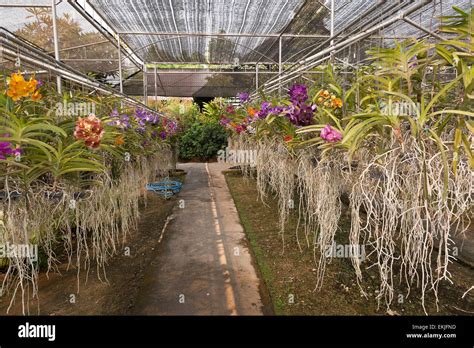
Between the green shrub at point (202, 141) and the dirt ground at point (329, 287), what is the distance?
20.4 ft

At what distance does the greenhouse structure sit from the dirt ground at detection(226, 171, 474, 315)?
0.01 metres

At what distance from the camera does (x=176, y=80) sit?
345 inches

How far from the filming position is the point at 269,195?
13.7 feet

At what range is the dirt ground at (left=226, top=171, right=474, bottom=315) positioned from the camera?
5.03ft

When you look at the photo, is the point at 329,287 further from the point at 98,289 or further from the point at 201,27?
the point at 201,27

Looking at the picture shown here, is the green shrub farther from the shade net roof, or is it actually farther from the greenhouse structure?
the greenhouse structure

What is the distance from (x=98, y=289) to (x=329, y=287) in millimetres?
1315

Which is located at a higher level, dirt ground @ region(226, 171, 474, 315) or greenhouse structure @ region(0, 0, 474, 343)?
greenhouse structure @ region(0, 0, 474, 343)

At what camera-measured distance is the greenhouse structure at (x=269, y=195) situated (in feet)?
3.96

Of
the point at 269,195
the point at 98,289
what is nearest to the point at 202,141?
the point at 269,195

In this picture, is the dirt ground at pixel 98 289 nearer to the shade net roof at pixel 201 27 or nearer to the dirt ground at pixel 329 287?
the dirt ground at pixel 329 287

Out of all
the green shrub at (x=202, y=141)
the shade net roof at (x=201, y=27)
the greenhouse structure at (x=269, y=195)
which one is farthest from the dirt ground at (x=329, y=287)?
the green shrub at (x=202, y=141)

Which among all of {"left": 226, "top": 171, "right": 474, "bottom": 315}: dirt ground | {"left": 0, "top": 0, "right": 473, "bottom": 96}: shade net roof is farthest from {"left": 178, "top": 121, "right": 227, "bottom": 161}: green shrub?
{"left": 226, "top": 171, "right": 474, "bottom": 315}: dirt ground

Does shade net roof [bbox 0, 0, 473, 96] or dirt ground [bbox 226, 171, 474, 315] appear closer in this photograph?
dirt ground [bbox 226, 171, 474, 315]
